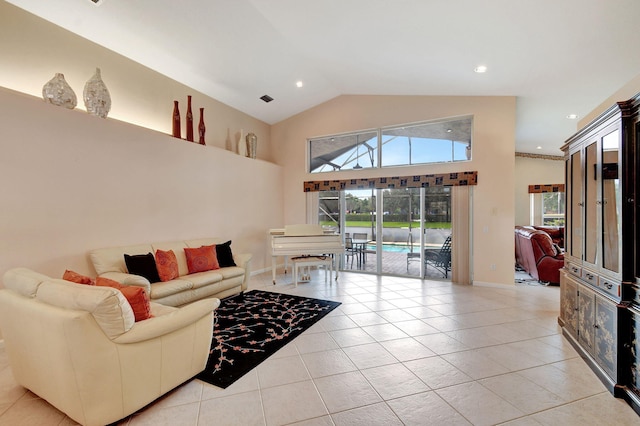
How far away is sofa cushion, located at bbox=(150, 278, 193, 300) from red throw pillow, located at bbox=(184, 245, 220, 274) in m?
0.45

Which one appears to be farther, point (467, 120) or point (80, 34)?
point (467, 120)

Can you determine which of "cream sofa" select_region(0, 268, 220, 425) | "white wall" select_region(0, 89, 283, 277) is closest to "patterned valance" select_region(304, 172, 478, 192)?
"white wall" select_region(0, 89, 283, 277)

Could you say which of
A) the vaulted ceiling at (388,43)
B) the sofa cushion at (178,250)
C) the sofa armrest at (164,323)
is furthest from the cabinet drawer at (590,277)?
the sofa cushion at (178,250)

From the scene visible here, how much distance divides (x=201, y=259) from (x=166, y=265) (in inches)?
22.4

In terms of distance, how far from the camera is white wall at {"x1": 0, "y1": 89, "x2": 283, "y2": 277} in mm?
2900

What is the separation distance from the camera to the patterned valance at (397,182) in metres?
5.38

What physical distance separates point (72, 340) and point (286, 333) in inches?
78.7

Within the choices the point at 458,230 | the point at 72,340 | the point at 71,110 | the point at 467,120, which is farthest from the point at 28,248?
the point at 467,120

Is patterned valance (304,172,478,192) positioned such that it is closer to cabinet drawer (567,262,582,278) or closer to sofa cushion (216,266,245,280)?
cabinet drawer (567,262,582,278)

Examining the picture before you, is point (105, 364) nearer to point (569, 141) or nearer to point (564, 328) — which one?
point (564, 328)

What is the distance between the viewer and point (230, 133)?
241 inches

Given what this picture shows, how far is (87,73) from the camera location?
3.78 meters

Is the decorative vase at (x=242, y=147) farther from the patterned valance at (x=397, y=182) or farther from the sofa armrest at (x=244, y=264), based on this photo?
the sofa armrest at (x=244, y=264)

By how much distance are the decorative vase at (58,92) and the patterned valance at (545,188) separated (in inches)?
404
